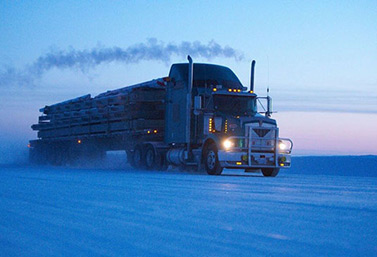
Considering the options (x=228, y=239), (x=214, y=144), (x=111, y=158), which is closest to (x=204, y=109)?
(x=214, y=144)

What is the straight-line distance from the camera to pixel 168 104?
86.2 ft

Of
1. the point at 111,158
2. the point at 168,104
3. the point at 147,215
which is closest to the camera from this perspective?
the point at 147,215

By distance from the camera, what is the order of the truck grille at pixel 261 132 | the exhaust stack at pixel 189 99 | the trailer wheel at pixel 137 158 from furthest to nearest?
the trailer wheel at pixel 137 158, the exhaust stack at pixel 189 99, the truck grille at pixel 261 132

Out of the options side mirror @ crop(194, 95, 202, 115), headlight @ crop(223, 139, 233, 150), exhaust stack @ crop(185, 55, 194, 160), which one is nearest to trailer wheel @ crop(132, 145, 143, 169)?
exhaust stack @ crop(185, 55, 194, 160)

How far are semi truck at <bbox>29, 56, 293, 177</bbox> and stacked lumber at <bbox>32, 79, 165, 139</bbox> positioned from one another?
0.13 ft

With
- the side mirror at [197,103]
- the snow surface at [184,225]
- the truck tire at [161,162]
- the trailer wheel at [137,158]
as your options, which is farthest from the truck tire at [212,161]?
the snow surface at [184,225]

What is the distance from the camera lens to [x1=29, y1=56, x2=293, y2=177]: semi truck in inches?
910

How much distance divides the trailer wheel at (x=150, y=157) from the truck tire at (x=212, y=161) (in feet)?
11.5

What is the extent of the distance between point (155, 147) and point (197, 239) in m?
20.6

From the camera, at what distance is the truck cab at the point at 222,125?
22891mm

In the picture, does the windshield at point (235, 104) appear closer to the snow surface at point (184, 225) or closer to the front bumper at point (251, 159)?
the front bumper at point (251, 159)

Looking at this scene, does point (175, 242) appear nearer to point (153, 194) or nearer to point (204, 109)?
point (153, 194)

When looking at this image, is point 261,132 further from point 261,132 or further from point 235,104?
point 235,104

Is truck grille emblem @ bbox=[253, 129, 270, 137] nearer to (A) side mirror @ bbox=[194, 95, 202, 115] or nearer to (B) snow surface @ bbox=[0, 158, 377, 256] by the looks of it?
(A) side mirror @ bbox=[194, 95, 202, 115]
